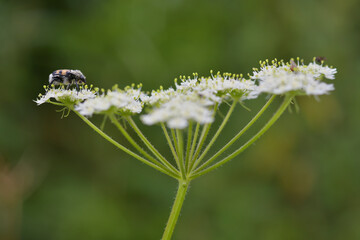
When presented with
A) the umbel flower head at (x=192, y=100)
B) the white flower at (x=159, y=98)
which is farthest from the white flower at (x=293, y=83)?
the white flower at (x=159, y=98)

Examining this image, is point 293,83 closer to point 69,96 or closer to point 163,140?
point 69,96

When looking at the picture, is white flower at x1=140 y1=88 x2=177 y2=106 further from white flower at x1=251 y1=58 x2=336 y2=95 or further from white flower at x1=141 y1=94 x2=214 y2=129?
white flower at x1=251 y1=58 x2=336 y2=95

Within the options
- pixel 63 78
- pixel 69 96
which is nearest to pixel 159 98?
pixel 69 96

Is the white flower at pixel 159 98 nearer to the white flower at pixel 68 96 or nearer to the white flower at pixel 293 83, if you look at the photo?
the white flower at pixel 68 96

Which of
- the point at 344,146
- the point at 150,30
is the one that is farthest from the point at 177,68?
the point at 344,146

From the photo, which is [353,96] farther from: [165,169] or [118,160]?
[165,169]

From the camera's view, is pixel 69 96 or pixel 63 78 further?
pixel 63 78

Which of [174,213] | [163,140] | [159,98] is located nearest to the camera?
[174,213]

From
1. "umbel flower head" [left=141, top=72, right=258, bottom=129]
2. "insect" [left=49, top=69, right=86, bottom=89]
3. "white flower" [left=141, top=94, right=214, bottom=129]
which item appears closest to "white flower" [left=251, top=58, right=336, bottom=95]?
"umbel flower head" [left=141, top=72, right=258, bottom=129]
